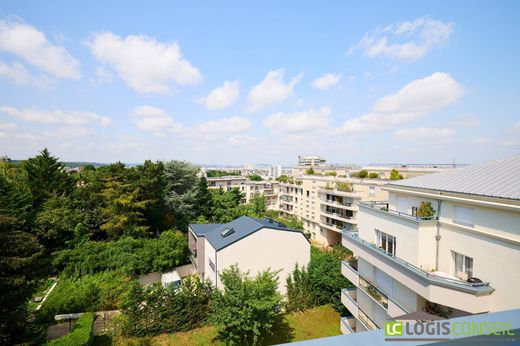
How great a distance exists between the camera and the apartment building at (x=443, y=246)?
26.4ft

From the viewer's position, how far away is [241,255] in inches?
695

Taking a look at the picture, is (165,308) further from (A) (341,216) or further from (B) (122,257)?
(A) (341,216)

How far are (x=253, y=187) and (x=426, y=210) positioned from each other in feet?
167

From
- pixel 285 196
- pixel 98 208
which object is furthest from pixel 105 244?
pixel 285 196

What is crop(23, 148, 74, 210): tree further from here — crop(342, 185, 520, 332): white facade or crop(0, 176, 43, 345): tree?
crop(342, 185, 520, 332): white facade

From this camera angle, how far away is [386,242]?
39.7 feet

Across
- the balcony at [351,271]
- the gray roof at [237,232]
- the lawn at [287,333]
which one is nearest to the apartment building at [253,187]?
the gray roof at [237,232]

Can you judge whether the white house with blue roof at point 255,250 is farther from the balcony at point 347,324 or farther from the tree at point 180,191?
the tree at point 180,191

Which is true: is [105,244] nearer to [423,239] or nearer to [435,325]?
[423,239]

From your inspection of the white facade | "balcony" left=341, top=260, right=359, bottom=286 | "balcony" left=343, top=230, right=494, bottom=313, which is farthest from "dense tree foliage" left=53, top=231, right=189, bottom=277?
"balcony" left=343, top=230, right=494, bottom=313

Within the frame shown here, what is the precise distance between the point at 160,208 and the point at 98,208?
6633 mm

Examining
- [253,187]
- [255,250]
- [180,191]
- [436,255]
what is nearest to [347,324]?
[255,250]

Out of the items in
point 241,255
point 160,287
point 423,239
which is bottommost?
point 160,287

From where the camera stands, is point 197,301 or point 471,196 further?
point 197,301
